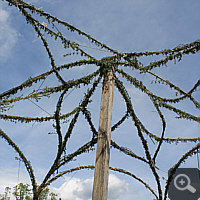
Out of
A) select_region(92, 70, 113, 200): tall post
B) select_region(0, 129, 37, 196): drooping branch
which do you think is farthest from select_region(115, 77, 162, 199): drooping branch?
select_region(0, 129, 37, 196): drooping branch

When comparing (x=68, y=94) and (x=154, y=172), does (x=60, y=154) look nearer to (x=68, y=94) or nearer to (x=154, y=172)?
(x=68, y=94)

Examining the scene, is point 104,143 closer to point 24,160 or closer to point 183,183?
point 24,160

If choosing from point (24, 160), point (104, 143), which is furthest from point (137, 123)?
point (24, 160)

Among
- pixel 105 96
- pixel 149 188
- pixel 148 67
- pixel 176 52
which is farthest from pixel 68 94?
pixel 149 188

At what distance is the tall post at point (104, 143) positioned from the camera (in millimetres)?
2769

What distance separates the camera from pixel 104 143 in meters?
3.01

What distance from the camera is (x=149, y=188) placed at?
4520mm

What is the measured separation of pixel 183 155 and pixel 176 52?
1.96 metres

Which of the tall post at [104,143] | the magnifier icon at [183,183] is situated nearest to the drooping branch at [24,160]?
the tall post at [104,143]

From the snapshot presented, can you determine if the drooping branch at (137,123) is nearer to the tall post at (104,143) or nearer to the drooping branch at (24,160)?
the tall post at (104,143)

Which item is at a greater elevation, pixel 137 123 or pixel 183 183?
pixel 137 123

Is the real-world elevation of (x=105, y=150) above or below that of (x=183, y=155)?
below

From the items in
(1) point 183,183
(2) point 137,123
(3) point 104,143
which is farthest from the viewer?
(1) point 183,183

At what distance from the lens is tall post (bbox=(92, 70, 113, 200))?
9.09ft
